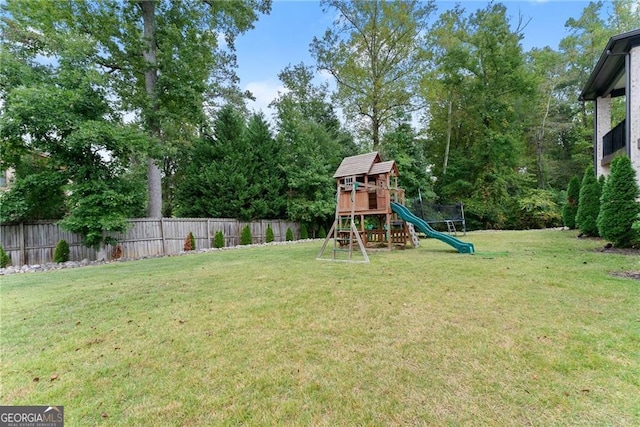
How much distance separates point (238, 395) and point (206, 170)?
50.0 feet

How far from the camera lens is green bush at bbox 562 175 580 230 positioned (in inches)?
504

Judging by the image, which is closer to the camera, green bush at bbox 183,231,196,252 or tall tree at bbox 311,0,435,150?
green bush at bbox 183,231,196,252

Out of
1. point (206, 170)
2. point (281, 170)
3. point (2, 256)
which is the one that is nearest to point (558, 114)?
point (281, 170)

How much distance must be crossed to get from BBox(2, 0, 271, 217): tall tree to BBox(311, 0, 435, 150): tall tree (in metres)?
7.40

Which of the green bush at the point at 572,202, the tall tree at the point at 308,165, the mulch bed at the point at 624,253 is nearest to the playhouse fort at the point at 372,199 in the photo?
the mulch bed at the point at 624,253

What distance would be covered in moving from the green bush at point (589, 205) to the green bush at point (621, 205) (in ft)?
9.91

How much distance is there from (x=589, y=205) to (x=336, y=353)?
11860 mm

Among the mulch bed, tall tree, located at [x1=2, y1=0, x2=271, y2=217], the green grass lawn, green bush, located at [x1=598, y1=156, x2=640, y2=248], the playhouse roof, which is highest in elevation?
tall tree, located at [x1=2, y1=0, x2=271, y2=217]

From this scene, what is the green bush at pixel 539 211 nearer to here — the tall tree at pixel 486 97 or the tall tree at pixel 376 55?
the tall tree at pixel 486 97

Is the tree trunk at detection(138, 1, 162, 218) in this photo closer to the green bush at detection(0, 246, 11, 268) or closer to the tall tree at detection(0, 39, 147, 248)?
the tall tree at detection(0, 39, 147, 248)

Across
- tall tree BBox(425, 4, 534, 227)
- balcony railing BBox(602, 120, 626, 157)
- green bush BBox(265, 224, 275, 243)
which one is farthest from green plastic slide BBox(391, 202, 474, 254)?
tall tree BBox(425, 4, 534, 227)

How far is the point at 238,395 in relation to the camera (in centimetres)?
216

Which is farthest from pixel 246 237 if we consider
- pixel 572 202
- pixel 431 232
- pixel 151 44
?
pixel 572 202

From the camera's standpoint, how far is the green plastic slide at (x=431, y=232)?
902 cm
